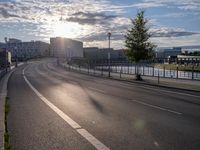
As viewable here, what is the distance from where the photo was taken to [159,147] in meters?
8.06

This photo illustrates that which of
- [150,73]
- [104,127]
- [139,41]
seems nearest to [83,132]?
[104,127]

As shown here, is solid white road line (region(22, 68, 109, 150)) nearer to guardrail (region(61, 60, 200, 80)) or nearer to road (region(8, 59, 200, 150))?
road (region(8, 59, 200, 150))

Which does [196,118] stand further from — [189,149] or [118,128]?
[189,149]

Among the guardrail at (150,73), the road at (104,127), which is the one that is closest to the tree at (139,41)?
the guardrail at (150,73)

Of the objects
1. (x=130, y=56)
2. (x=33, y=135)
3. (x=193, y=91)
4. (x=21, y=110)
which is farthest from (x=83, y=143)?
(x=130, y=56)

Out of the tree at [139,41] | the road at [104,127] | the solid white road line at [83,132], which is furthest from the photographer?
the tree at [139,41]

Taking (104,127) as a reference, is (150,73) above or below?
below

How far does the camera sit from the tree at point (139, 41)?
3991cm

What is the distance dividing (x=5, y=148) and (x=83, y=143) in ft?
6.00

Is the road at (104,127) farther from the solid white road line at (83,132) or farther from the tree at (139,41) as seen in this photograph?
the tree at (139,41)

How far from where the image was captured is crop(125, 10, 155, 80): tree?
3991 centimetres

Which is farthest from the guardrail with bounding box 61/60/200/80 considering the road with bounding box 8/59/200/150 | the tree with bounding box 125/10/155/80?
the road with bounding box 8/59/200/150

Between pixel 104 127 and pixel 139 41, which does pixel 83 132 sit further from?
pixel 139 41

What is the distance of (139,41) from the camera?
40.2 metres
